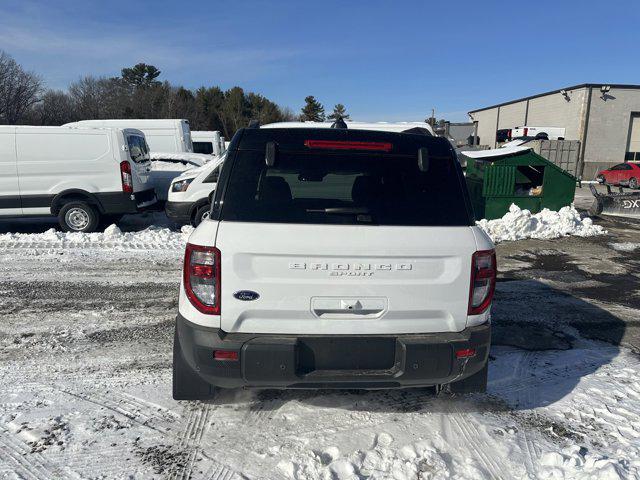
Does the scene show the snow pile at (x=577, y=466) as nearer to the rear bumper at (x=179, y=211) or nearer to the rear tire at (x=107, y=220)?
the rear bumper at (x=179, y=211)

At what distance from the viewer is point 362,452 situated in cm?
284

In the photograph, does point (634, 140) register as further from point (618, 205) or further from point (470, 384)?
point (470, 384)

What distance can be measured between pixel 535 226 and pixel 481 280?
8814 mm

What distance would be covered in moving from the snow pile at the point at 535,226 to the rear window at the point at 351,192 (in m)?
7.61

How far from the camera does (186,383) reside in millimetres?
3047

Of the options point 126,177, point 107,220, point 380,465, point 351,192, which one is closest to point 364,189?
point 351,192

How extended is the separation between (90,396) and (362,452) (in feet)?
6.80

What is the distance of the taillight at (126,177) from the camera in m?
9.15

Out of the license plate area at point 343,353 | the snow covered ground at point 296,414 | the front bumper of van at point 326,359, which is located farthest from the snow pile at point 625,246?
the license plate area at point 343,353

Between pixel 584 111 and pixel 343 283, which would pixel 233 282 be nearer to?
pixel 343 283

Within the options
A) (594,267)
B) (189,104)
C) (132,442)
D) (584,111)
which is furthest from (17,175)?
(189,104)

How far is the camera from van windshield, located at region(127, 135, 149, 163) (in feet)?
31.1

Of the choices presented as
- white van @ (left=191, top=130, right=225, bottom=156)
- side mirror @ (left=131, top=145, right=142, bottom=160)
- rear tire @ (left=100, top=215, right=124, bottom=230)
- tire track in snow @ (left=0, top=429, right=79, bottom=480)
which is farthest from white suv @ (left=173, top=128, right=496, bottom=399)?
white van @ (left=191, top=130, right=225, bottom=156)

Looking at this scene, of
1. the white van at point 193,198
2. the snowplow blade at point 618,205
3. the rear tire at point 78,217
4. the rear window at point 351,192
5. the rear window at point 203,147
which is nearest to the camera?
the rear window at point 351,192
